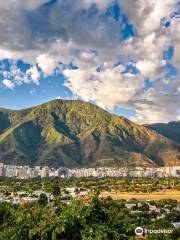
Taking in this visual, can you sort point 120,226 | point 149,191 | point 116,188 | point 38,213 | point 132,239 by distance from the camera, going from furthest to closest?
point 116,188
point 149,191
point 38,213
point 120,226
point 132,239

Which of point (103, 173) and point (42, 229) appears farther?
point (103, 173)

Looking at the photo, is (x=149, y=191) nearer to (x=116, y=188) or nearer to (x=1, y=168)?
(x=116, y=188)

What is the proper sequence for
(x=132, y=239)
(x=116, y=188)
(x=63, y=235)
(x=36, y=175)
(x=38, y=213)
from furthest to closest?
1. (x=36, y=175)
2. (x=116, y=188)
3. (x=38, y=213)
4. (x=63, y=235)
5. (x=132, y=239)

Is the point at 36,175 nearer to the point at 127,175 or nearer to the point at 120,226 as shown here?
the point at 127,175

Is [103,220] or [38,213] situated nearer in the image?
[103,220]

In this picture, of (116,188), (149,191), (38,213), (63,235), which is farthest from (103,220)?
(116,188)

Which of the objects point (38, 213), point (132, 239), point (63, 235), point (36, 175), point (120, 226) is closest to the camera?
point (132, 239)

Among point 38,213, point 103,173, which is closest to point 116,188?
point 103,173

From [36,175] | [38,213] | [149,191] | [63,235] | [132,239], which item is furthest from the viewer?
[36,175]
